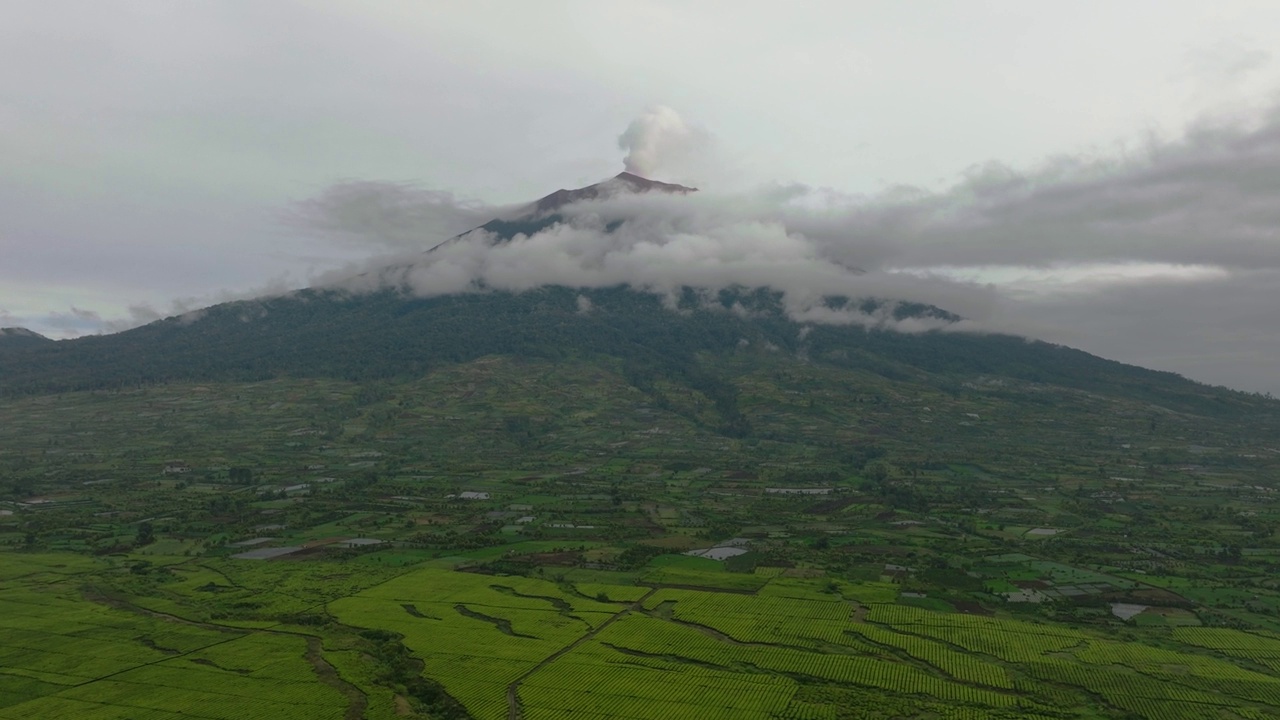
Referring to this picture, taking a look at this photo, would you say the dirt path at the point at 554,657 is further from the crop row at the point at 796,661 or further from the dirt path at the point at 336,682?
the dirt path at the point at 336,682

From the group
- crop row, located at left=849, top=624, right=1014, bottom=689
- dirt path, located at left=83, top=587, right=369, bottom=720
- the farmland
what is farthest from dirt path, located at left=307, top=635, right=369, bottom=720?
crop row, located at left=849, top=624, right=1014, bottom=689

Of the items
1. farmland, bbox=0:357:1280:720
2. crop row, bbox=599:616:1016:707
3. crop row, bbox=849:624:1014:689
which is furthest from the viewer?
crop row, bbox=849:624:1014:689

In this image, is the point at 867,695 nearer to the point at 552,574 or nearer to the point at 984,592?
the point at 984,592

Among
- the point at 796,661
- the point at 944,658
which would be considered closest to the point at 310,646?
the point at 796,661

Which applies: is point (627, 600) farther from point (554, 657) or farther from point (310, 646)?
point (310, 646)

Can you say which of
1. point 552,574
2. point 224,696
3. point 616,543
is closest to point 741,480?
point 616,543

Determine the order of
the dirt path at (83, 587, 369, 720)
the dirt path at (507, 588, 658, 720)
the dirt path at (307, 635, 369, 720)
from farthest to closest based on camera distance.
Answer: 1. the dirt path at (83, 587, 369, 720)
2. the dirt path at (507, 588, 658, 720)
3. the dirt path at (307, 635, 369, 720)

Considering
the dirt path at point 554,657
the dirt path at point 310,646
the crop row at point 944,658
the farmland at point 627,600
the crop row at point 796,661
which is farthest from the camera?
the crop row at point 944,658

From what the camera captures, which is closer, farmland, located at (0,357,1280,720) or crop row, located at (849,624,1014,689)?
farmland, located at (0,357,1280,720)

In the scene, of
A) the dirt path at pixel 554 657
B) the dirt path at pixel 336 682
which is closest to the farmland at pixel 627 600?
the dirt path at pixel 336 682

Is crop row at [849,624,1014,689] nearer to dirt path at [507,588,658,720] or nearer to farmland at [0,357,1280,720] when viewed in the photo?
farmland at [0,357,1280,720]
